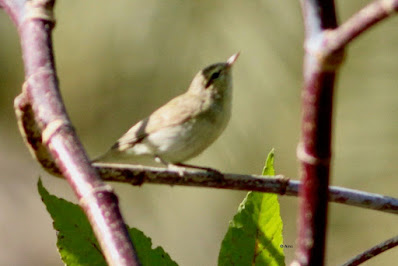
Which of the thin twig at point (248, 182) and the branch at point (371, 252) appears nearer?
the branch at point (371, 252)

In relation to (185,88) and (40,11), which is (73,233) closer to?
(40,11)

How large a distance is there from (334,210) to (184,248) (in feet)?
2.69

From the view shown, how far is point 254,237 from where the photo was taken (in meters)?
0.68

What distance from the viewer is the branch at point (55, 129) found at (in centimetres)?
38

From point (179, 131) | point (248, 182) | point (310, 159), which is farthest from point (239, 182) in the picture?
point (179, 131)

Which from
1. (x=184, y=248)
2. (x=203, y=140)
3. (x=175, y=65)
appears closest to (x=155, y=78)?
(x=175, y=65)

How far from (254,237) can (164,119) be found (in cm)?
194

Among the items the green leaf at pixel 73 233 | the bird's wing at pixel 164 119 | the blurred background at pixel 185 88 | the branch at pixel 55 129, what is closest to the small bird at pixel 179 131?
the bird's wing at pixel 164 119

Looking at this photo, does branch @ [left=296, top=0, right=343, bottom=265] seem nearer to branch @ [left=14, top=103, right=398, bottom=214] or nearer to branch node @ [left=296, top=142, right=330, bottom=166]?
branch node @ [left=296, top=142, right=330, bottom=166]

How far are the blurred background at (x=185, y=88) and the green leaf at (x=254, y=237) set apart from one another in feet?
9.43

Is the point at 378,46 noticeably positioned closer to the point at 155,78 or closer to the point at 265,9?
the point at 265,9

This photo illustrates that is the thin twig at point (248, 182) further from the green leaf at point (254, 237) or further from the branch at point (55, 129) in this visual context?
the branch at point (55, 129)

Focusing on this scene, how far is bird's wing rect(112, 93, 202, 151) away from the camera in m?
2.52

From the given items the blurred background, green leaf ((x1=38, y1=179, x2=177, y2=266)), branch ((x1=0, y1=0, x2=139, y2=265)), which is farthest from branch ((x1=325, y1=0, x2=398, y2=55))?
the blurred background
